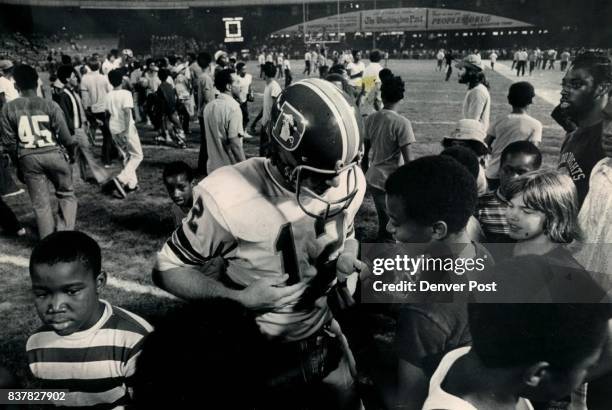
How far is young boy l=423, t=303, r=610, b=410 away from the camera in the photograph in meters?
1.09

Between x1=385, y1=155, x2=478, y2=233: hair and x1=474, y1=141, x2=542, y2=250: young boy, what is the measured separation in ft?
3.73

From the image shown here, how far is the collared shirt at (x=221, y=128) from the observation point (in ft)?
15.9

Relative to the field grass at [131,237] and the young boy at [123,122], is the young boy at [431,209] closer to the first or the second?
the field grass at [131,237]

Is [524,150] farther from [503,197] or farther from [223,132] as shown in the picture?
[223,132]

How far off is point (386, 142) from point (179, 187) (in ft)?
5.95

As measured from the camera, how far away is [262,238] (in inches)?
57.2

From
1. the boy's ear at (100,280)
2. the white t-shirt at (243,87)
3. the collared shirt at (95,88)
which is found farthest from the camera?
the white t-shirt at (243,87)

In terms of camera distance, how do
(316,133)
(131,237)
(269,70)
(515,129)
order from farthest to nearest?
(269,70) < (131,237) < (515,129) < (316,133)

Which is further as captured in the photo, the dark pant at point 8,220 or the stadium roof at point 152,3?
the stadium roof at point 152,3

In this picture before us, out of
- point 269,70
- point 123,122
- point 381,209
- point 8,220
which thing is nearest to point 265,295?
point 381,209

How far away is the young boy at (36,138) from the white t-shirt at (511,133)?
3.85 meters

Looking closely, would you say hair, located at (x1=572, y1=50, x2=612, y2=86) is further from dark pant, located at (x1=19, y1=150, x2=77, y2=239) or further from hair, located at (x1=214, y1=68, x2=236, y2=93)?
dark pant, located at (x1=19, y1=150, x2=77, y2=239)

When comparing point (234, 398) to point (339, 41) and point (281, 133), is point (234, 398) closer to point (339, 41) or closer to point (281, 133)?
point (281, 133)

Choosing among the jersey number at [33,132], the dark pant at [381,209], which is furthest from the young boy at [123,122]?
the dark pant at [381,209]
